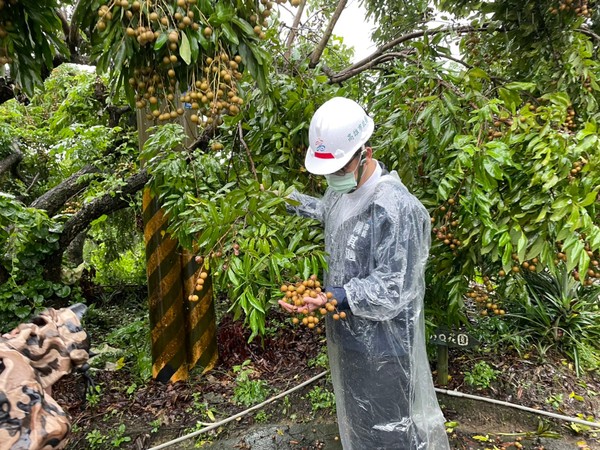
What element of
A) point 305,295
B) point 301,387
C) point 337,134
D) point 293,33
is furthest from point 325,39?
point 301,387

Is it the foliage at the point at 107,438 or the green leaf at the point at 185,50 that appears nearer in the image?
the green leaf at the point at 185,50

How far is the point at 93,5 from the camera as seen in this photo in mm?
1463

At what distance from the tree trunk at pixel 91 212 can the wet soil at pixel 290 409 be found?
4.13 feet

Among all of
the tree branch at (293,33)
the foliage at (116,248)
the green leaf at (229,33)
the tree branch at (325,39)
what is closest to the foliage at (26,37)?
the green leaf at (229,33)

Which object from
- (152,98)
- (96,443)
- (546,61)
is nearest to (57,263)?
(96,443)

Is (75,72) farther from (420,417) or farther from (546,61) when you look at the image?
(420,417)

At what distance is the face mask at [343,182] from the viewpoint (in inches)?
69.7

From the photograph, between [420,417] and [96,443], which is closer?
[420,417]

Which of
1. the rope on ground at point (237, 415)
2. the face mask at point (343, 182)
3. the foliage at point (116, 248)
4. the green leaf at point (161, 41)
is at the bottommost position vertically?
the rope on ground at point (237, 415)

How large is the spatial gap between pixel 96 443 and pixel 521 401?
278 cm

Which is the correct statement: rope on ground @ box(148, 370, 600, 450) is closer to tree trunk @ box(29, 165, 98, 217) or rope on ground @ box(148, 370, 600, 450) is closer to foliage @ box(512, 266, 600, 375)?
foliage @ box(512, 266, 600, 375)

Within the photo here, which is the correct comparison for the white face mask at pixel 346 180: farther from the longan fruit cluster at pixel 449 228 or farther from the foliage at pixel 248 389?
the foliage at pixel 248 389

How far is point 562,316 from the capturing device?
3.53m

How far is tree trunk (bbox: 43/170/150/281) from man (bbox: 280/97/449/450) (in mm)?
2007
